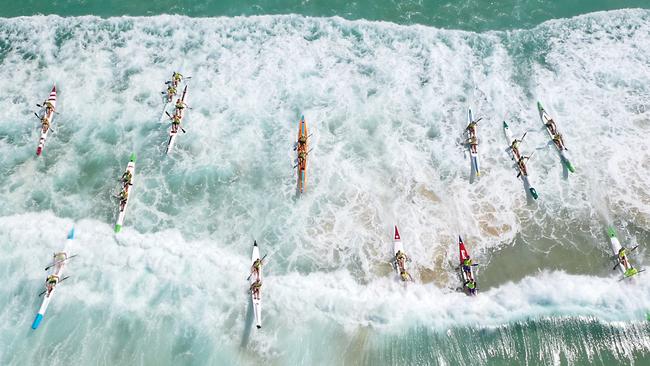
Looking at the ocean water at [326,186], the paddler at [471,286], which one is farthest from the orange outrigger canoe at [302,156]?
the paddler at [471,286]

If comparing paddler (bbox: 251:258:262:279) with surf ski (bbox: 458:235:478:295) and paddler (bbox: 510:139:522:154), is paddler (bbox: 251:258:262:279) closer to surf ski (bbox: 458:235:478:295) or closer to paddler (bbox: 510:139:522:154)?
surf ski (bbox: 458:235:478:295)

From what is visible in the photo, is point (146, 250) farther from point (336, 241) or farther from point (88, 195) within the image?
point (336, 241)

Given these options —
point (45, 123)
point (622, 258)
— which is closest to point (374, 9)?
point (622, 258)

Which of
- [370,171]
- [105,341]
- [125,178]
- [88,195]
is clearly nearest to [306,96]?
[370,171]

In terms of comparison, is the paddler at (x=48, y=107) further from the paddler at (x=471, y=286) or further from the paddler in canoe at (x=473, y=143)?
the paddler at (x=471, y=286)

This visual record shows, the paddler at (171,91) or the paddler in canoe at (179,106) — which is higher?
the paddler at (171,91)

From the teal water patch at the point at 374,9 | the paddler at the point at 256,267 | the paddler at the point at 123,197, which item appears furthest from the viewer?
the teal water patch at the point at 374,9

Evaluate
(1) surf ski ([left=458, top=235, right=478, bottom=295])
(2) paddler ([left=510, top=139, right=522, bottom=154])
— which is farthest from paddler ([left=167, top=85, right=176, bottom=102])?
(2) paddler ([left=510, top=139, right=522, bottom=154])
